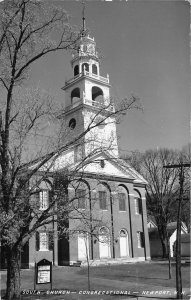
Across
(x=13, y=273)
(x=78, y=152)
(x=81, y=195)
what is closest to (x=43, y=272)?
(x=13, y=273)

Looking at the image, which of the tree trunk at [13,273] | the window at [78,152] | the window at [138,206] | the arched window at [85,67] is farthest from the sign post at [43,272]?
the window at [138,206]

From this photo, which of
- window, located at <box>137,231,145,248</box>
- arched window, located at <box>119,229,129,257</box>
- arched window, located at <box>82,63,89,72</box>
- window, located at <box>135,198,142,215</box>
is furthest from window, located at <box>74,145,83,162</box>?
window, located at <box>137,231,145,248</box>

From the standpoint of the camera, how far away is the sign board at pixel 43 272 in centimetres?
1310

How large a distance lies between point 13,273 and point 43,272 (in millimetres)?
2067

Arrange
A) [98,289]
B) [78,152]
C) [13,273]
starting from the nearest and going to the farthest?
[13,273], [78,152], [98,289]

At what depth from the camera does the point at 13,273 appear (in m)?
11.3

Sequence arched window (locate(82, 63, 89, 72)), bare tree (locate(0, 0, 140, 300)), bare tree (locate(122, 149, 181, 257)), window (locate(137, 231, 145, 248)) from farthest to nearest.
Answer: bare tree (locate(122, 149, 181, 257)) < window (locate(137, 231, 145, 248)) < arched window (locate(82, 63, 89, 72)) < bare tree (locate(0, 0, 140, 300))

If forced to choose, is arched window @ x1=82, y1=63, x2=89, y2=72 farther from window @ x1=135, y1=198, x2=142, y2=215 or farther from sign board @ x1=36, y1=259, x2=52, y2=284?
sign board @ x1=36, y1=259, x2=52, y2=284

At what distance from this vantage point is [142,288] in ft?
50.9

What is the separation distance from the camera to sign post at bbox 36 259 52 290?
13.1 metres

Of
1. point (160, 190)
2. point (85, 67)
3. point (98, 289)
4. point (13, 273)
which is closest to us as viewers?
point (13, 273)

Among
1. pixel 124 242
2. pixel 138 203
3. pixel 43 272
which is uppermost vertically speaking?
pixel 138 203

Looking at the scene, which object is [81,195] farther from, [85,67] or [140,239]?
[140,239]

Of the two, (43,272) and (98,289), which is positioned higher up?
(43,272)
